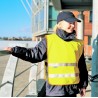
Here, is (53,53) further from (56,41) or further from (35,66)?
(35,66)

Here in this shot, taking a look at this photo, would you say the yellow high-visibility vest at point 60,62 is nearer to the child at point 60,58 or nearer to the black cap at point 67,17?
the child at point 60,58

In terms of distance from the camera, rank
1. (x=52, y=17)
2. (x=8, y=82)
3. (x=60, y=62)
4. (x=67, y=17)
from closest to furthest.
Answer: (x=60, y=62) → (x=67, y=17) → (x=8, y=82) → (x=52, y=17)

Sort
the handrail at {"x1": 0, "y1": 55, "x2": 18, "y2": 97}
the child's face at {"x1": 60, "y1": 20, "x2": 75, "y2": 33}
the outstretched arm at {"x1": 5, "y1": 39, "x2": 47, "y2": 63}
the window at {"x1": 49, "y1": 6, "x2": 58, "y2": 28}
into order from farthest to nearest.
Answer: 1. the window at {"x1": 49, "y1": 6, "x2": 58, "y2": 28}
2. the handrail at {"x1": 0, "y1": 55, "x2": 18, "y2": 97}
3. the child's face at {"x1": 60, "y1": 20, "x2": 75, "y2": 33}
4. the outstretched arm at {"x1": 5, "y1": 39, "x2": 47, "y2": 63}

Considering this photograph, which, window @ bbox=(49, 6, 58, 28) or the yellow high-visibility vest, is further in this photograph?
window @ bbox=(49, 6, 58, 28)

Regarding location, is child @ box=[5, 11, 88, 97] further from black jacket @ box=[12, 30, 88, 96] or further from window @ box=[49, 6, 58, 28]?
window @ box=[49, 6, 58, 28]

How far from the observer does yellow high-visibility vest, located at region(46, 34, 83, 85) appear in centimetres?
348

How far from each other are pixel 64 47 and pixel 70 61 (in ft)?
0.50

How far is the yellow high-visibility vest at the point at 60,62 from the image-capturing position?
137 inches

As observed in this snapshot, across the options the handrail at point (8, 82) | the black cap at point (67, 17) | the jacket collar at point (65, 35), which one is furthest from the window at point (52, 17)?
the jacket collar at point (65, 35)

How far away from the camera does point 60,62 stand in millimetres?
3488

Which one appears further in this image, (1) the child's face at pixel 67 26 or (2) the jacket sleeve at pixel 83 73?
(2) the jacket sleeve at pixel 83 73

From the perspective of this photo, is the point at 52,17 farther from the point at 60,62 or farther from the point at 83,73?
the point at 60,62

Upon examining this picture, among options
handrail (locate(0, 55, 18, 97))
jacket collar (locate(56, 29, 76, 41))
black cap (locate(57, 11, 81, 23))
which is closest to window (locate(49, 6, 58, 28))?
handrail (locate(0, 55, 18, 97))

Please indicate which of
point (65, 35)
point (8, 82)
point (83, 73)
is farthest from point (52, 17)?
point (65, 35)
